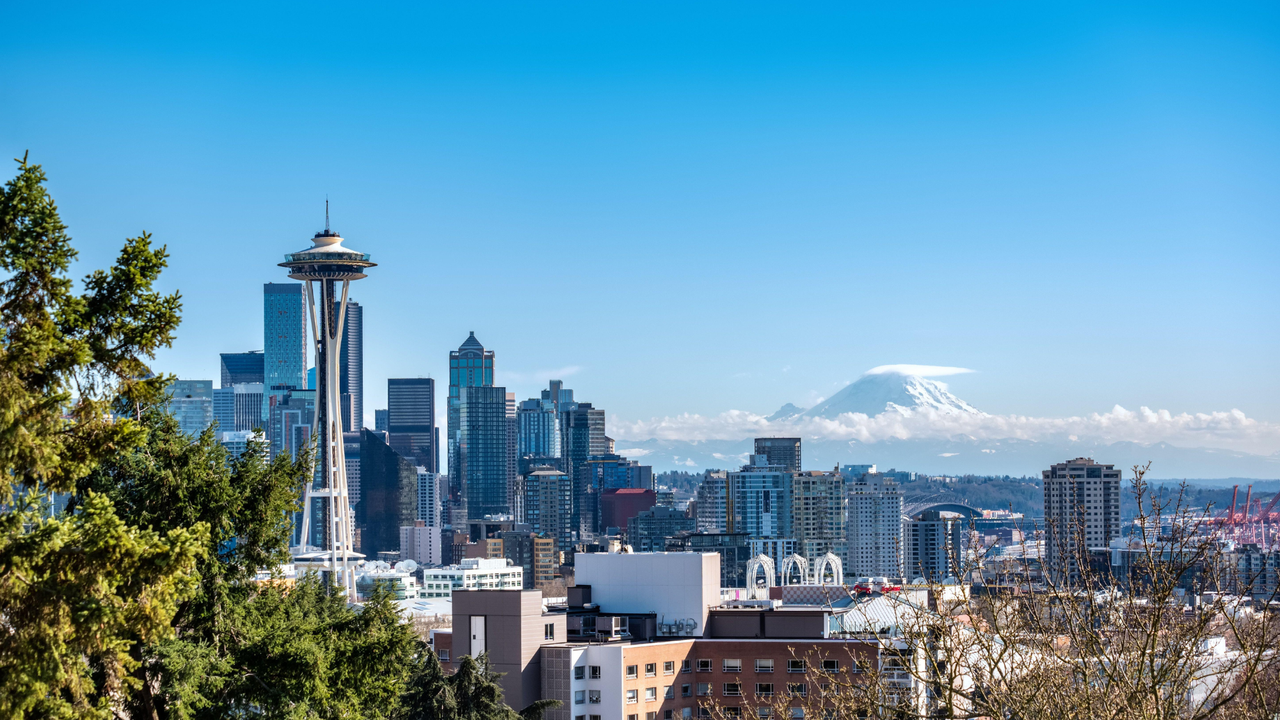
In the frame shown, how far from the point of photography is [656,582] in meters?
65.8

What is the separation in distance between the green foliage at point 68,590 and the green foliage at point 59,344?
0.82 m

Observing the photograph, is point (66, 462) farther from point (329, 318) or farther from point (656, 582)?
point (329, 318)

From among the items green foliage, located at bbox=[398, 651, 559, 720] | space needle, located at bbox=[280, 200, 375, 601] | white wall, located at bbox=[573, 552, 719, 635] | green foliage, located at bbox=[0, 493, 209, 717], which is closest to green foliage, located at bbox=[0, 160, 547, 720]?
green foliage, located at bbox=[0, 493, 209, 717]

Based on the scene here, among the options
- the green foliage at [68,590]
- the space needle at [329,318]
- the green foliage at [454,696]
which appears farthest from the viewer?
the space needle at [329,318]

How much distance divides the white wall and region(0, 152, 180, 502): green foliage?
4803cm

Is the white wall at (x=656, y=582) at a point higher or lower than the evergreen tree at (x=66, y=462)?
lower

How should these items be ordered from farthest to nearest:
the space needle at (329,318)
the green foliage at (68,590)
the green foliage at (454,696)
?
the space needle at (329,318) < the green foliage at (454,696) < the green foliage at (68,590)

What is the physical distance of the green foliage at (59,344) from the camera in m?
14.6

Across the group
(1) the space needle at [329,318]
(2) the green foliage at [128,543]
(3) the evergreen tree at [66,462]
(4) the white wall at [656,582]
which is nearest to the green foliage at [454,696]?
(2) the green foliage at [128,543]

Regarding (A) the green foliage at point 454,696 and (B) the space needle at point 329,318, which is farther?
(B) the space needle at point 329,318

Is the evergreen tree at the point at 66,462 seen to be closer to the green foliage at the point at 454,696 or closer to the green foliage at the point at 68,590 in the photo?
the green foliage at the point at 68,590

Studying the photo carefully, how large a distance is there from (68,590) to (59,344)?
9.33ft

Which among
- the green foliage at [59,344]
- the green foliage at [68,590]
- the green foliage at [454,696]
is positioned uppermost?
the green foliage at [59,344]

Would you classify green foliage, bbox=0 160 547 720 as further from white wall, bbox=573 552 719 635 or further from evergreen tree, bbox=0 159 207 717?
white wall, bbox=573 552 719 635
